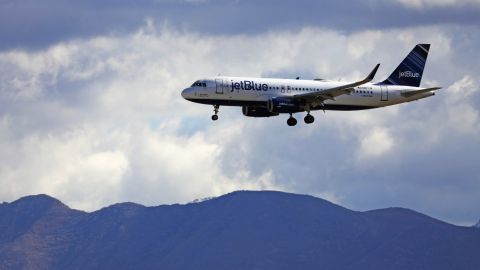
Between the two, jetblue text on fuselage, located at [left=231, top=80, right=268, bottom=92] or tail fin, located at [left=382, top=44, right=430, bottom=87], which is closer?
jetblue text on fuselage, located at [left=231, top=80, right=268, bottom=92]

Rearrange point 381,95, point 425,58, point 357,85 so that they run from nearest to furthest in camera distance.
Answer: point 357,85, point 381,95, point 425,58

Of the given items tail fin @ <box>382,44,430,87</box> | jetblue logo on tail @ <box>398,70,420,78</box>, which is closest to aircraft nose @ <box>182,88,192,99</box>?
tail fin @ <box>382,44,430,87</box>

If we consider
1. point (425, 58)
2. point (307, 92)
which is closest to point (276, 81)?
point (307, 92)

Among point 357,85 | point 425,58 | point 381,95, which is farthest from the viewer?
point 425,58

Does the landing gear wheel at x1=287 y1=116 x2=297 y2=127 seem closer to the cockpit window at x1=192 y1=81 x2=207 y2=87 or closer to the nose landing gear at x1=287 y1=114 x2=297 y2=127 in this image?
the nose landing gear at x1=287 y1=114 x2=297 y2=127

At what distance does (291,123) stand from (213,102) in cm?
1174

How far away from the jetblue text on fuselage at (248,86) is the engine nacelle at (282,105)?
2.01 meters

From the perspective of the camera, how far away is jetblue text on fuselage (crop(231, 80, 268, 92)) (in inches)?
6517

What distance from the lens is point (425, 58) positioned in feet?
633

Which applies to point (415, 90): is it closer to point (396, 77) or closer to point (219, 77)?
point (396, 77)

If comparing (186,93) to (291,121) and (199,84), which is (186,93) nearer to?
(199,84)

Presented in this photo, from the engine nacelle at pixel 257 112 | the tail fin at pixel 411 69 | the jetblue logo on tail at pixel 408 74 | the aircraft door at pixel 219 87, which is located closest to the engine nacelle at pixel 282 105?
the engine nacelle at pixel 257 112

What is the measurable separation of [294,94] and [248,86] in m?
6.45

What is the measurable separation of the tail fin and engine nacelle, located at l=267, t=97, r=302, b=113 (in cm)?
2043
